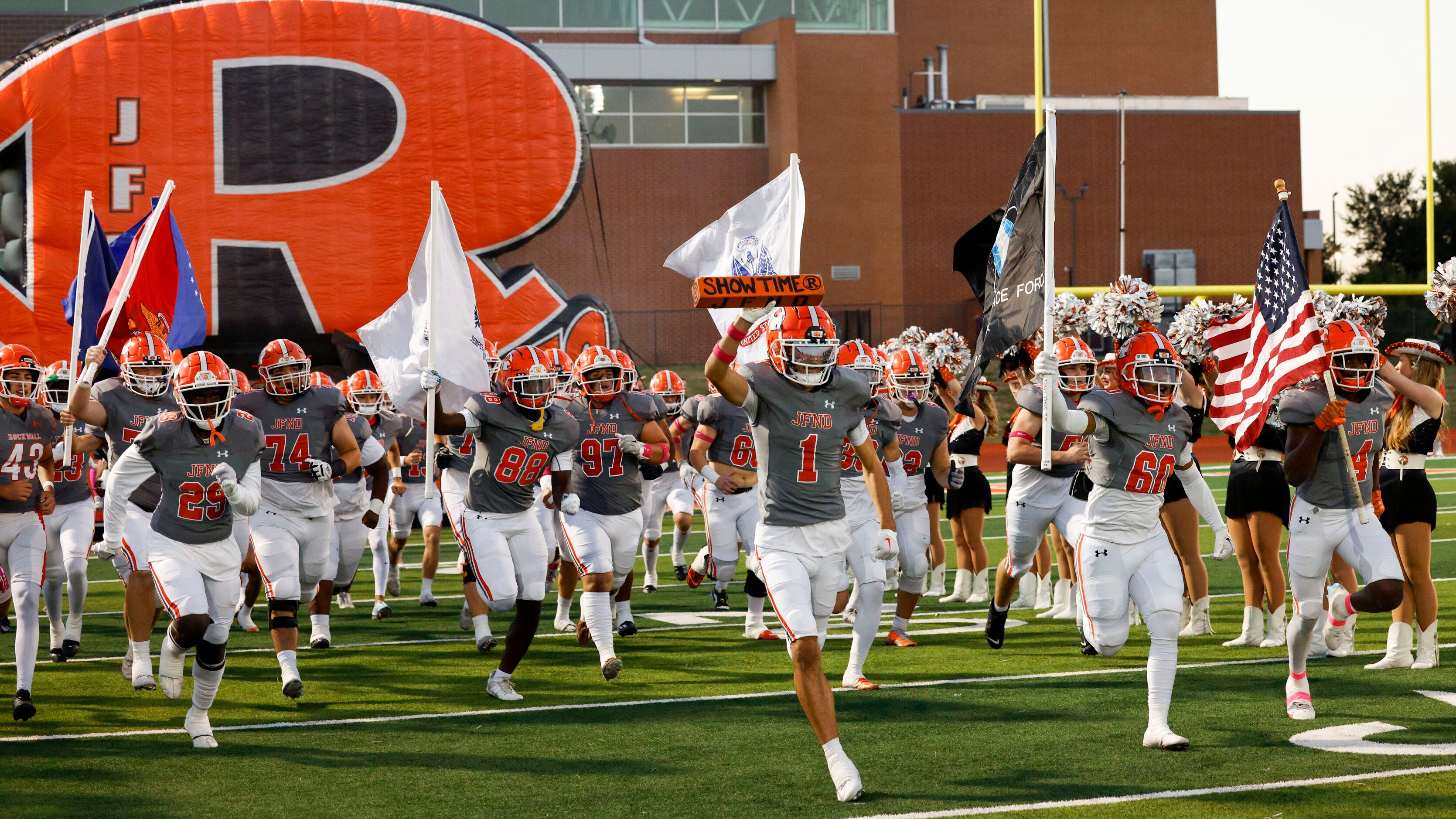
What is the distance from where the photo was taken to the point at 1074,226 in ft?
151

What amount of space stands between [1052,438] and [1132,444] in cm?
258

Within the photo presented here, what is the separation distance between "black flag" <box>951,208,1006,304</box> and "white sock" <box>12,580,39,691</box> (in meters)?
5.55

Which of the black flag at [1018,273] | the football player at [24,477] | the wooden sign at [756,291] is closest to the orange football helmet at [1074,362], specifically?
the black flag at [1018,273]

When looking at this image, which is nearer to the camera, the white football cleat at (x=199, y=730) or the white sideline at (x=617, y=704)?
the white football cleat at (x=199, y=730)

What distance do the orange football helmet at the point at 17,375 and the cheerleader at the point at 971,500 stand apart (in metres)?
6.84

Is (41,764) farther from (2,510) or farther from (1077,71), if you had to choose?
(1077,71)

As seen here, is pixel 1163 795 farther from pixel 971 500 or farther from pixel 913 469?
pixel 971 500

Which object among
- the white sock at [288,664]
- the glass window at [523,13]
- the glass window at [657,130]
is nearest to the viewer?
the white sock at [288,664]

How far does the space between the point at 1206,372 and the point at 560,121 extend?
611 inches

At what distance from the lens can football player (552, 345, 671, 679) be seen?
9414mm

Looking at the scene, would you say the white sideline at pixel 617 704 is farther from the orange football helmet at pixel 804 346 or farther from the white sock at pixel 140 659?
the orange football helmet at pixel 804 346

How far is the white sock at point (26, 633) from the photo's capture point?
8086 millimetres

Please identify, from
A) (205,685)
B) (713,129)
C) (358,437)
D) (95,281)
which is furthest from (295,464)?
(713,129)

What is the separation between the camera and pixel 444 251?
9.68 m
